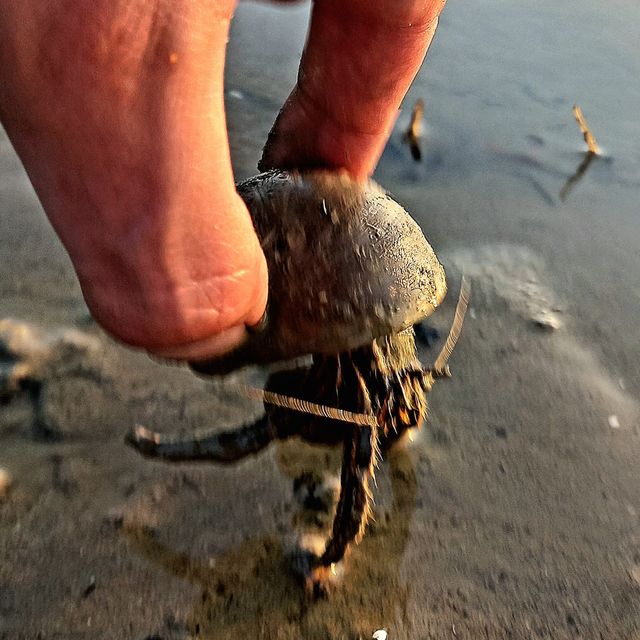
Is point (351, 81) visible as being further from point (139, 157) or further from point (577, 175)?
point (577, 175)

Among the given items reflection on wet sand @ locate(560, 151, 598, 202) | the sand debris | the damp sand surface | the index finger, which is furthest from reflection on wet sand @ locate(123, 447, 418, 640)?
reflection on wet sand @ locate(560, 151, 598, 202)

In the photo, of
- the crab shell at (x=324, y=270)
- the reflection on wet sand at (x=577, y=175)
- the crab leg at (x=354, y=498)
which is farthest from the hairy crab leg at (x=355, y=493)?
the reflection on wet sand at (x=577, y=175)

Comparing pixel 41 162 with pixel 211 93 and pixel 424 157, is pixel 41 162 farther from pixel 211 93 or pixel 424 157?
pixel 424 157

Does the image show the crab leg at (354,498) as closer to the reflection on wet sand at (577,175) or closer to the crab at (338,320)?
the crab at (338,320)

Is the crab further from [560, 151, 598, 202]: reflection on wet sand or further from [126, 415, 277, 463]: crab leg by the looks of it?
[560, 151, 598, 202]: reflection on wet sand

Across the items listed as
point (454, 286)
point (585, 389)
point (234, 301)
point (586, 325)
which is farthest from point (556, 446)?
point (234, 301)

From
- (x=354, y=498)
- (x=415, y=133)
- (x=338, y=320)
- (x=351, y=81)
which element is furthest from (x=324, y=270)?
(x=415, y=133)
